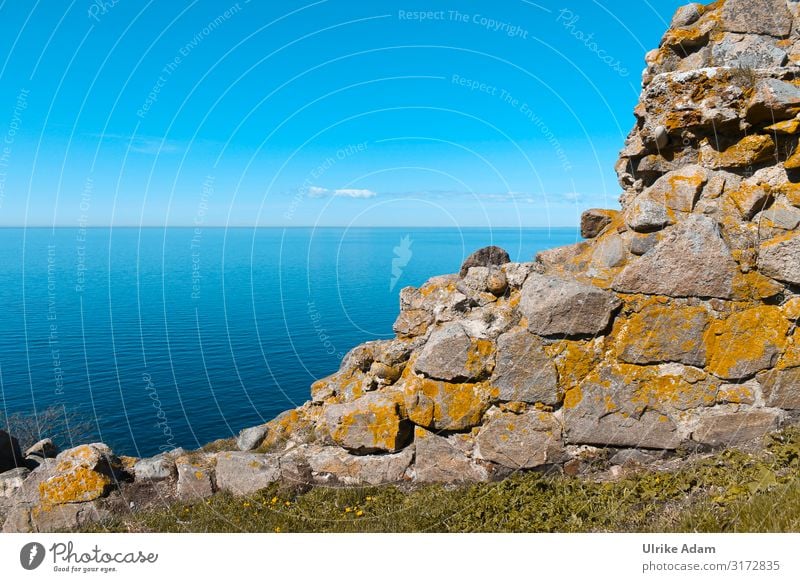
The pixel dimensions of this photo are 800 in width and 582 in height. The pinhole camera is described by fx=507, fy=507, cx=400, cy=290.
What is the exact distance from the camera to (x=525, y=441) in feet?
35.7

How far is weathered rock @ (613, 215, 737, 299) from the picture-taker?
404 inches

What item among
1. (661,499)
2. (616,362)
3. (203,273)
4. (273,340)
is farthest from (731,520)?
(203,273)

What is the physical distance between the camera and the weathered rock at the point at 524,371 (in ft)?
35.5

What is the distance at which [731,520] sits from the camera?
7336mm

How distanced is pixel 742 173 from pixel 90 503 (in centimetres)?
1658

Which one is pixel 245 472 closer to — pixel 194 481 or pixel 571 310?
pixel 194 481

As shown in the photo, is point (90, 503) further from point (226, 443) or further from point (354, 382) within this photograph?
point (354, 382)

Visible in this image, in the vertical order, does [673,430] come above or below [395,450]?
above

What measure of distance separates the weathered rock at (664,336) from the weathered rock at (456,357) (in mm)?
2816

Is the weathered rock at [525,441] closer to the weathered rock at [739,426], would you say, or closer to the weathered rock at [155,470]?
the weathered rock at [739,426]
